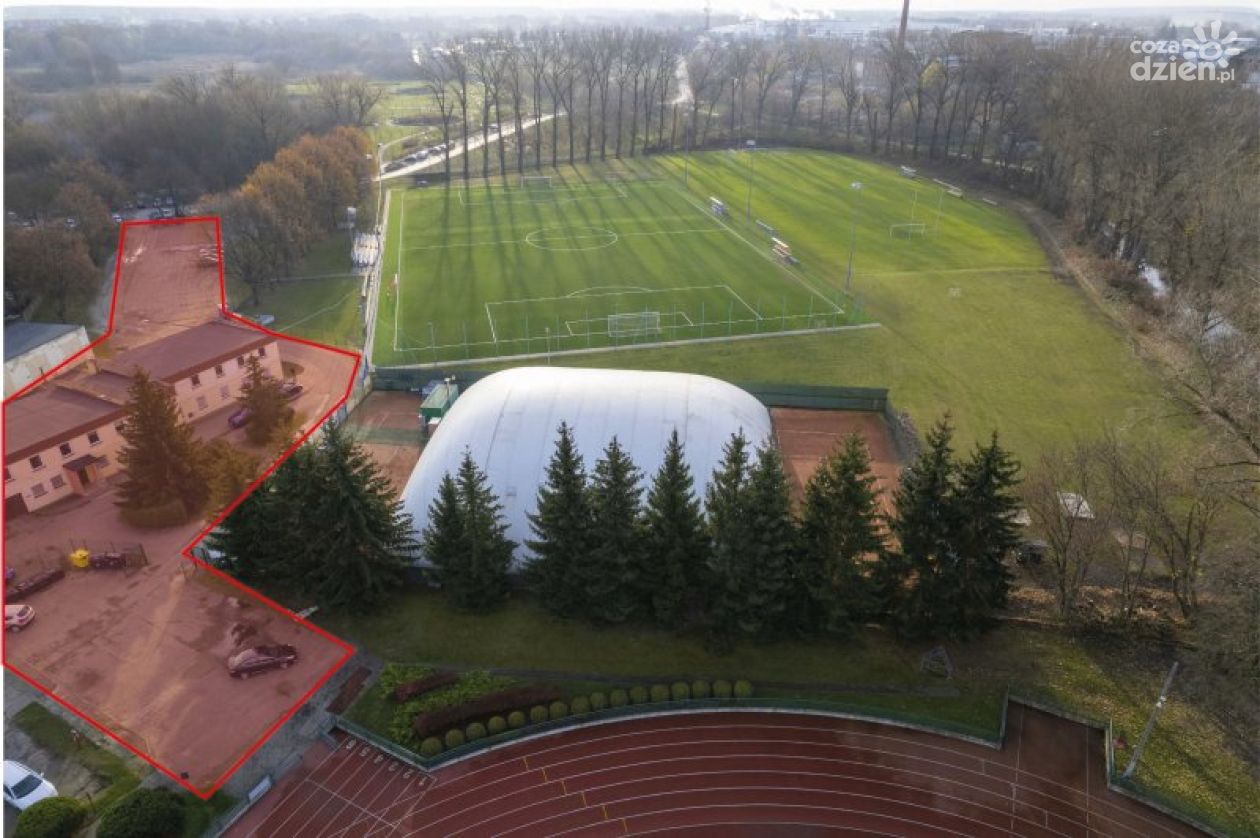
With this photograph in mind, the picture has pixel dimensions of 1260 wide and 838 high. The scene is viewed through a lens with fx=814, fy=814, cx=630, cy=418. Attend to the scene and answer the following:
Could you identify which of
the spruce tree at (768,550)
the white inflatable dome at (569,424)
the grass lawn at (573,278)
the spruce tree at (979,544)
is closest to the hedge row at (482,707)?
the white inflatable dome at (569,424)

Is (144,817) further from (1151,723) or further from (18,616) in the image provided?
(1151,723)

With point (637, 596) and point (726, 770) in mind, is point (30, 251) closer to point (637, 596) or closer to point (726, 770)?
point (637, 596)

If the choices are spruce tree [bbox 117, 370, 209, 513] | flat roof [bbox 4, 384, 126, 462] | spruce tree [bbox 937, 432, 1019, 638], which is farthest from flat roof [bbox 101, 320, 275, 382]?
spruce tree [bbox 937, 432, 1019, 638]

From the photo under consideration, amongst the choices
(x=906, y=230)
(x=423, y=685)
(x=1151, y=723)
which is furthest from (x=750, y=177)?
Result: (x=423, y=685)

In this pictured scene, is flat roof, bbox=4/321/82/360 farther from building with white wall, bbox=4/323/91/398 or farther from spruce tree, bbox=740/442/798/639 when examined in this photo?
spruce tree, bbox=740/442/798/639

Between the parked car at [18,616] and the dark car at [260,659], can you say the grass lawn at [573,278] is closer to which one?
the dark car at [260,659]

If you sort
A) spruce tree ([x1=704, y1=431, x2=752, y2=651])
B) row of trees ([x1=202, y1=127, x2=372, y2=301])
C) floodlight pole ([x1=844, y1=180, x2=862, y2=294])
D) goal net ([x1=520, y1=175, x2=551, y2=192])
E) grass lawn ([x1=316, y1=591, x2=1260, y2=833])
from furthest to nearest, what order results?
goal net ([x1=520, y1=175, x2=551, y2=192]), floodlight pole ([x1=844, y1=180, x2=862, y2=294]), row of trees ([x1=202, y1=127, x2=372, y2=301]), spruce tree ([x1=704, y1=431, x2=752, y2=651]), grass lawn ([x1=316, y1=591, x2=1260, y2=833])
